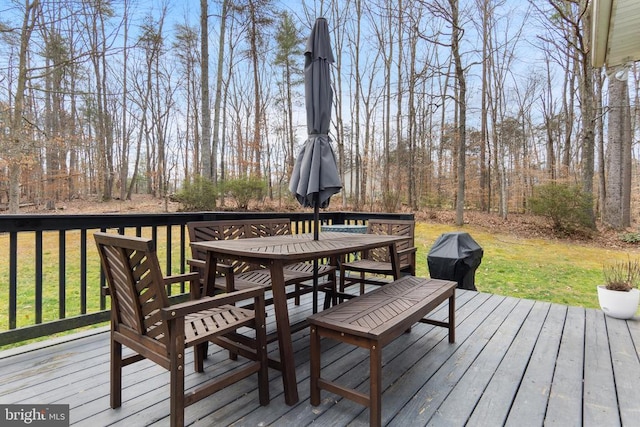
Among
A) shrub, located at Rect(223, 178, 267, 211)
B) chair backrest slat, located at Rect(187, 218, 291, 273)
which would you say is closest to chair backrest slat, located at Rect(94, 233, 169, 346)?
chair backrest slat, located at Rect(187, 218, 291, 273)

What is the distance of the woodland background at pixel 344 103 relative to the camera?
8.95 m

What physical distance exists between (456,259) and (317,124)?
261 centimetres

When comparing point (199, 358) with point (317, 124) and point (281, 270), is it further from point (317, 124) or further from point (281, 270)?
point (317, 124)

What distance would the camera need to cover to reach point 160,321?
1.48m

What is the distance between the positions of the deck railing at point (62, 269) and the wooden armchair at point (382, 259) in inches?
28.7

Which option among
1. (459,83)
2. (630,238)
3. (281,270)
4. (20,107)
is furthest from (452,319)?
(20,107)

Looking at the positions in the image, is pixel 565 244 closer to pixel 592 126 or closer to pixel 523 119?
pixel 592 126

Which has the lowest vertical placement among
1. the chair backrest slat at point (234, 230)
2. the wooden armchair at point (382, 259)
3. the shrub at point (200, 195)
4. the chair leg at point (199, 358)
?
the chair leg at point (199, 358)

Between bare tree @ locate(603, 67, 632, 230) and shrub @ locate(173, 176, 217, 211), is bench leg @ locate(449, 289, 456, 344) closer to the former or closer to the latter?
shrub @ locate(173, 176, 217, 211)

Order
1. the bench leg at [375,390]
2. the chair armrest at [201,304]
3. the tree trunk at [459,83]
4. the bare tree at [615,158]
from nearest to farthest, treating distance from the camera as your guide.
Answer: the chair armrest at [201,304]
the bench leg at [375,390]
the bare tree at [615,158]
the tree trunk at [459,83]

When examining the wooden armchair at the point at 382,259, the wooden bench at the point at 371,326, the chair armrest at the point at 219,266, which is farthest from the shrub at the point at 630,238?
the chair armrest at the point at 219,266

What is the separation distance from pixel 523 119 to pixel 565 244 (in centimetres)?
1045

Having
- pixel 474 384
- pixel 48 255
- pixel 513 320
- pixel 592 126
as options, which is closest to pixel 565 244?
pixel 592 126

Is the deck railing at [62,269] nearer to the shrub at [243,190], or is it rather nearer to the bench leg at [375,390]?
the bench leg at [375,390]
